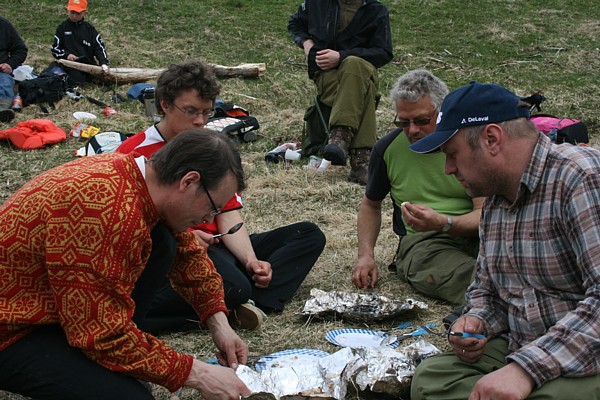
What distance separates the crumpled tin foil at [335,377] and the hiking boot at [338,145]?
11.4ft

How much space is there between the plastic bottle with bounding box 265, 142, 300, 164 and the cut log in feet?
9.67

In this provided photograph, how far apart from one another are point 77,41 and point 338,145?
5.51 m

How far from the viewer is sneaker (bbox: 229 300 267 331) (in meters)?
3.88

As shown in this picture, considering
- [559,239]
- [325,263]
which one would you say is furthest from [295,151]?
[559,239]

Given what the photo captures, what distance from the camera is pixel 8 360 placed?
2.54m

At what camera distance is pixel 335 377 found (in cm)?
315

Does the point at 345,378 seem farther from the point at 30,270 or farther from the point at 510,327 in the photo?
the point at 30,270

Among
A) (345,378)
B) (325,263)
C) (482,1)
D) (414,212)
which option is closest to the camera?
(345,378)

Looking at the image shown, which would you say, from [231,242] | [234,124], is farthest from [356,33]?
[231,242]

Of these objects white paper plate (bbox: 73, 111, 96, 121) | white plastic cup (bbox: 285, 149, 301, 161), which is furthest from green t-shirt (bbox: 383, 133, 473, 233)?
white paper plate (bbox: 73, 111, 96, 121)

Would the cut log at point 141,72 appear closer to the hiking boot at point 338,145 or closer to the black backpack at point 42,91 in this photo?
the black backpack at point 42,91

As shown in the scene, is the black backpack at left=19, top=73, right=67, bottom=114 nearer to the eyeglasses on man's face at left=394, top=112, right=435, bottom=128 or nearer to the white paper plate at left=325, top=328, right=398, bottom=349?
the eyeglasses on man's face at left=394, top=112, right=435, bottom=128

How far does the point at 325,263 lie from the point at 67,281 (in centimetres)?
281

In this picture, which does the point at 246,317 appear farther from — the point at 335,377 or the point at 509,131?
the point at 509,131
